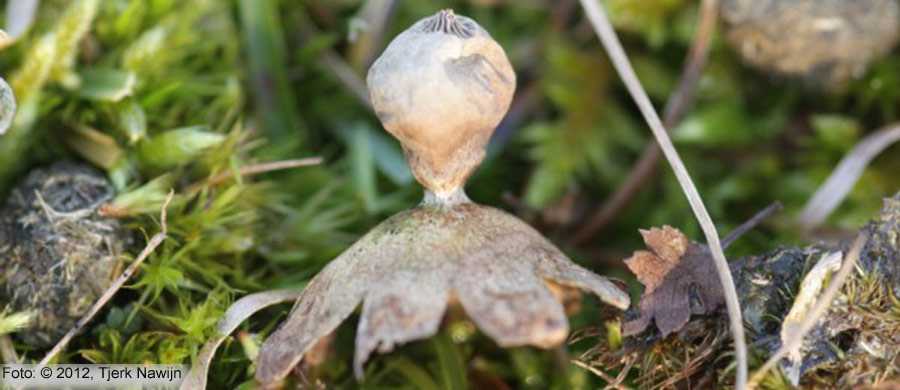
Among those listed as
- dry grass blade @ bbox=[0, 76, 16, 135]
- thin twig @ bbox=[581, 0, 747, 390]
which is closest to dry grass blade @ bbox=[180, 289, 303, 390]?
dry grass blade @ bbox=[0, 76, 16, 135]

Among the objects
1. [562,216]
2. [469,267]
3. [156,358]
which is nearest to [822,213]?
[562,216]

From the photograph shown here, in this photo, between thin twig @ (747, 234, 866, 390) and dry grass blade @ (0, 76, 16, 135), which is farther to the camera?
dry grass blade @ (0, 76, 16, 135)

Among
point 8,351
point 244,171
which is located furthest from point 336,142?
point 8,351

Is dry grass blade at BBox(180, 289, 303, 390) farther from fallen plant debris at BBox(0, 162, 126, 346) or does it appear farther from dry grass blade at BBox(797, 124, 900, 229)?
dry grass blade at BBox(797, 124, 900, 229)

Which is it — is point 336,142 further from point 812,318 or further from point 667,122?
point 812,318

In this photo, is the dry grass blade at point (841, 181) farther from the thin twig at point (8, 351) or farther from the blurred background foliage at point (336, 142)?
the thin twig at point (8, 351)

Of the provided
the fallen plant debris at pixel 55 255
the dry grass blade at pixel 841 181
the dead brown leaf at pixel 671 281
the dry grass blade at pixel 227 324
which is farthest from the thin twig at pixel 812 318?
the fallen plant debris at pixel 55 255

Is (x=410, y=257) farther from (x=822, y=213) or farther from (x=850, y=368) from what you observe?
(x=822, y=213)
